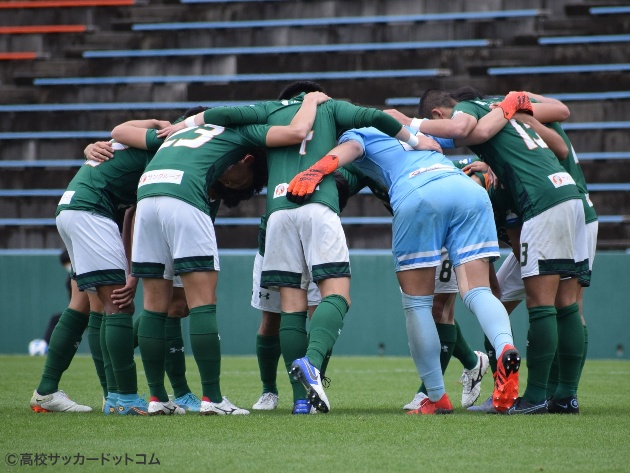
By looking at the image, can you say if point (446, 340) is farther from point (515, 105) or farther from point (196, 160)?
point (196, 160)

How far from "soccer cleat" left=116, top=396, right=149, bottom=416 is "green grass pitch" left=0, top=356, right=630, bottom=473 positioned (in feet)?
0.52

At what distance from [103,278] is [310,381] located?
162cm

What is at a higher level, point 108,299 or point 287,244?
point 287,244

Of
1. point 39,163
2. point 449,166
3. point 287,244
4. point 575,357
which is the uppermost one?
point 449,166

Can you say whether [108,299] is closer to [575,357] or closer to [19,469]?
[19,469]

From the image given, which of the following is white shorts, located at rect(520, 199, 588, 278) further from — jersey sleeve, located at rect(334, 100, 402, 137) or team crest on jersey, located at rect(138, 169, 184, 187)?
team crest on jersey, located at rect(138, 169, 184, 187)

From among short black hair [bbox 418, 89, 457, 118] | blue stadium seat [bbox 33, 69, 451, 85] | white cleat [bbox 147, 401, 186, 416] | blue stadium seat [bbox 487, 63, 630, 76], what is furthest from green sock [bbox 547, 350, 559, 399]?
blue stadium seat [bbox 33, 69, 451, 85]

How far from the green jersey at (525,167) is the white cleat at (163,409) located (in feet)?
7.53

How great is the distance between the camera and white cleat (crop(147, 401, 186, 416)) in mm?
5570

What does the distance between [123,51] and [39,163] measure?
284cm

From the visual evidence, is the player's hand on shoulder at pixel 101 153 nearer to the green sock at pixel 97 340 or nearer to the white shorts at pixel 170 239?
the white shorts at pixel 170 239

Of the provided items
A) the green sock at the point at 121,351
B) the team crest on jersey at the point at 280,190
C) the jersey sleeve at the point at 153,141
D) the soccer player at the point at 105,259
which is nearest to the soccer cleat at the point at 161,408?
the soccer player at the point at 105,259

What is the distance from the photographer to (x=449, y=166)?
5.72 metres

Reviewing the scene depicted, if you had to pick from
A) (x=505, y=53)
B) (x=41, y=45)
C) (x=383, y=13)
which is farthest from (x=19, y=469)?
(x=41, y=45)
